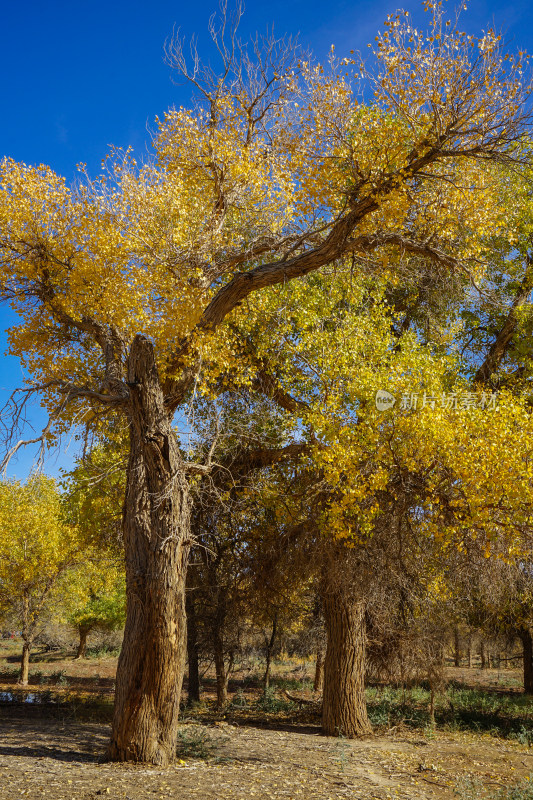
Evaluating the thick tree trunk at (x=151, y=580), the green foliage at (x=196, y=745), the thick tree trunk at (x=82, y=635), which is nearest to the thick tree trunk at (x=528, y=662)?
the green foliage at (x=196, y=745)

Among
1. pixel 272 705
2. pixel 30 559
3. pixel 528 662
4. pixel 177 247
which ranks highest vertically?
pixel 177 247

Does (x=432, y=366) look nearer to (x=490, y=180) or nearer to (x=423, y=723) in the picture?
(x=490, y=180)

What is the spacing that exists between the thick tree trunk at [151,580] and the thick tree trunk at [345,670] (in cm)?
414

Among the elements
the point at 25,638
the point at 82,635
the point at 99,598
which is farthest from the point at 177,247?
the point at 82,635

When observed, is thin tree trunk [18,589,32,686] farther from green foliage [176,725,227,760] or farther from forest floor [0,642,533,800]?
green foliage [176,725,227,760]

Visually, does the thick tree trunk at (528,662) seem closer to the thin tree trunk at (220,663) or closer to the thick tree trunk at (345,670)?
the thin tree trunk at (220,663)

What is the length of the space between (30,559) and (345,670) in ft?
45.9

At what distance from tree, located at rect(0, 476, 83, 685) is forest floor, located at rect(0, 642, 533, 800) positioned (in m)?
5.83

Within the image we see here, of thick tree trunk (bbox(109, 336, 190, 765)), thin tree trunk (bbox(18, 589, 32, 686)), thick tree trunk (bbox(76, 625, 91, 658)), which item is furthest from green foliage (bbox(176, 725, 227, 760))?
thick tree trunk (bbox(76, 625, 91, 658))

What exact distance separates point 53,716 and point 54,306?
331 inches

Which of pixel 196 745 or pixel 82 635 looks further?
pixel 82 635

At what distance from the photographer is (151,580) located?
23.8 ft

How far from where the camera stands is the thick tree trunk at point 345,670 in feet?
34.5

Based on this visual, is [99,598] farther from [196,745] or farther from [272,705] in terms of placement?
[196,745]
